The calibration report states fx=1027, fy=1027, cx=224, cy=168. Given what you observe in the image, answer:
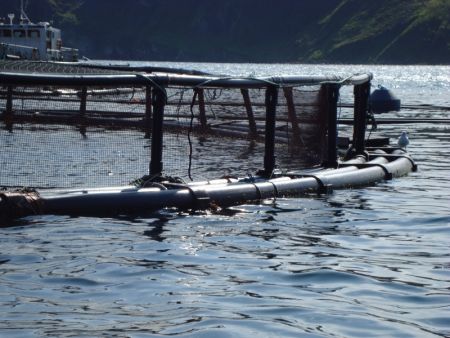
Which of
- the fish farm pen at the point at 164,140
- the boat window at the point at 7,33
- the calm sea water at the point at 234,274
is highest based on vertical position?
the boat window at the point at 7,33

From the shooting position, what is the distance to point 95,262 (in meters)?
10.7

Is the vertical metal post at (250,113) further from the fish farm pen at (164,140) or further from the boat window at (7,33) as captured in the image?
the boat window at (7,33)

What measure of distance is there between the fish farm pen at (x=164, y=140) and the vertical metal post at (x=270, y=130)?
0.02m

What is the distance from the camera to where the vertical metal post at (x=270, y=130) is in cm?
1591

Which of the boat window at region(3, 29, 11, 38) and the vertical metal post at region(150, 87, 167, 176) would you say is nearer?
the vertical metal post at region(150, 87, 167, 176)

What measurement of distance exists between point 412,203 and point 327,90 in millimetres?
2817

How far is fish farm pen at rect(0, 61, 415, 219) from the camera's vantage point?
44.8 feet

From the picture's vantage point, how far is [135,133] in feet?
51.3

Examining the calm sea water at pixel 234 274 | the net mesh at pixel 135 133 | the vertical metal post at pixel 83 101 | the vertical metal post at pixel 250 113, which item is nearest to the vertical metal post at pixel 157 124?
the net mesh at pixel 135 133

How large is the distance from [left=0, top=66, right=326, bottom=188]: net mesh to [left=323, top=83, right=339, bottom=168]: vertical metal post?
0.27 meters

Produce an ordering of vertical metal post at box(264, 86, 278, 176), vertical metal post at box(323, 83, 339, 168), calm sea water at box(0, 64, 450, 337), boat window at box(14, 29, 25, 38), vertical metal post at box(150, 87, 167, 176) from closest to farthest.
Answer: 1. calm sea water at box(0, 64, 450, 337)
2. vertical metal post at box(150, 87, 167, 176)
3. vertical metal post at box(264, 86, 278, 176)
4. vertical metal post at box(323, 83, 339, 168)
5. boat window at box(14, 29, 25, 38)

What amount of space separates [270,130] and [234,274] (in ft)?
19.2

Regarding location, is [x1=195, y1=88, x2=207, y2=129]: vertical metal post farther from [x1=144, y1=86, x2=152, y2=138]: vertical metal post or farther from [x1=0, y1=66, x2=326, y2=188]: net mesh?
[x1=144, y1=86, x2=152, y2=138]: vertical metal post

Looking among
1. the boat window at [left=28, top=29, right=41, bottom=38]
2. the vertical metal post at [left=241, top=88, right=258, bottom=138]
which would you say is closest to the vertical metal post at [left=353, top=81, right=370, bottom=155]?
the vertical metal post at [left=241, top=88, right=258, bottom=138]
